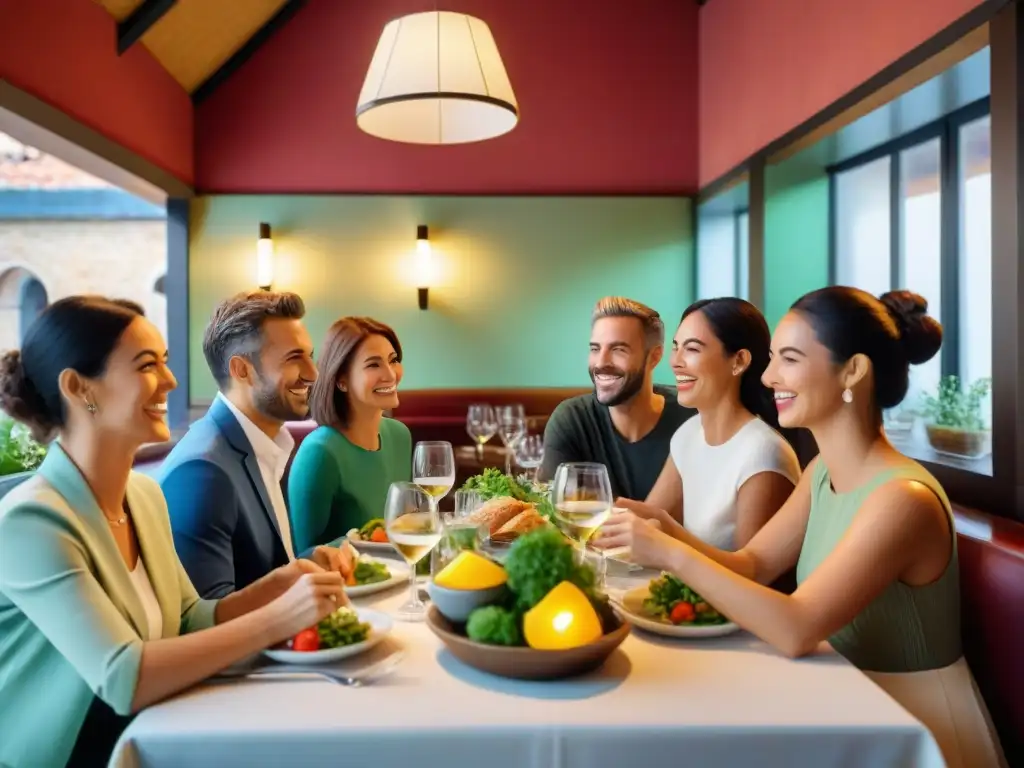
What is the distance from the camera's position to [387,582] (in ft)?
5.08

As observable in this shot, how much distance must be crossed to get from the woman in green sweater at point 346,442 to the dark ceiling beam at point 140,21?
293 cm

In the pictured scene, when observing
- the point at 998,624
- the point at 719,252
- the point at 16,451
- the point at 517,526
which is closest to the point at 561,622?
the point at 517,526

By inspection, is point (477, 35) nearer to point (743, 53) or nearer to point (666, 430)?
point (666, 430)

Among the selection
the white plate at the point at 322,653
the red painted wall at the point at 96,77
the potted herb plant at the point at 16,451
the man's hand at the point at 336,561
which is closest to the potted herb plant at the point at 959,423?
the man's hand at the point at 336,561

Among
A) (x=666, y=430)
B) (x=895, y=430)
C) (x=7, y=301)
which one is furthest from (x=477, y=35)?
(x=7, y=301)

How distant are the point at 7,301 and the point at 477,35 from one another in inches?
457

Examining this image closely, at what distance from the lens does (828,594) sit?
1.22m

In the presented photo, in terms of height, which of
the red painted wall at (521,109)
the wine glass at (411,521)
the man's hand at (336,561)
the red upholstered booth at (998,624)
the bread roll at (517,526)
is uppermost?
the red painted wall at (521,109)

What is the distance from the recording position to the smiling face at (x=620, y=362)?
2.46 metres

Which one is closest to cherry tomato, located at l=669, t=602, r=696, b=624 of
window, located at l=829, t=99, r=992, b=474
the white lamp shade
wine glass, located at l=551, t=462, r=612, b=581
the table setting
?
the table setting

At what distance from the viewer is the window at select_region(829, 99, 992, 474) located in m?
2.92

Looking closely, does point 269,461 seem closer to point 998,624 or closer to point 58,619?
point 58,619

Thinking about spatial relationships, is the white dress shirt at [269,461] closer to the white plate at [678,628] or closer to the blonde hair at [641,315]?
the white plate at [678,628]

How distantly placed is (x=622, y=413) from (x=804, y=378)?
1109 mm
